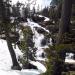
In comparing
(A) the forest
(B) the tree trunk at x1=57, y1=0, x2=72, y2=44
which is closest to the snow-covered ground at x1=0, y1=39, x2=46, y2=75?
(A) the forest

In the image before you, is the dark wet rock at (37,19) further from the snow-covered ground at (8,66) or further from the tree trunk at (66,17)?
the tree trunk at (66,17)

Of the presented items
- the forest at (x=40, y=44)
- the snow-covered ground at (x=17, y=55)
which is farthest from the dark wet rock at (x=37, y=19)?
the forest at (x=40, y=44)

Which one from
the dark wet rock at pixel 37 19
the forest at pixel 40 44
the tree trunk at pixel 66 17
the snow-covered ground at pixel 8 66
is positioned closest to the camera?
the forest at pixel 40 44

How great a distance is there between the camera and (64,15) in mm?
11234

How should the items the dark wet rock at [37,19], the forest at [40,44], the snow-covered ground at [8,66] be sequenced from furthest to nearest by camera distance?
the dark wet rock at [37,19], the snow-covered ground at [8,66], the forest at [40,44]

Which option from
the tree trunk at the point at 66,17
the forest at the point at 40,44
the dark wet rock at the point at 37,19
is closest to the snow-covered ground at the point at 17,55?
the forest at the point at 40,44

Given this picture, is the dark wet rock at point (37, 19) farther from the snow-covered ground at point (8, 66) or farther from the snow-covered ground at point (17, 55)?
the snow-covered ground at point (8, 66)

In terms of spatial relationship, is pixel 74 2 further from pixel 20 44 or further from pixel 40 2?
pixel 40 2

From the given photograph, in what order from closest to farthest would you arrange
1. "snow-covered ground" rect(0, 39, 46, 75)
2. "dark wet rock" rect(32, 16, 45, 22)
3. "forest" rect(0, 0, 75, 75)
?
"forest" rect(0, 0, 75, 75), "snow-covered ground" rect(0, 39, 46, 75), "dark wet rock" rect(32, 16, 45, 22)

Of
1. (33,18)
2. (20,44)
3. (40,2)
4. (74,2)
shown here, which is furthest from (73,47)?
(40,2)

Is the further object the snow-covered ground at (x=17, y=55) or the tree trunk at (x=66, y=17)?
the snow-covered ground at (x=17, y=55)

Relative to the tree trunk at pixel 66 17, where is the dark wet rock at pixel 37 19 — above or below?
below

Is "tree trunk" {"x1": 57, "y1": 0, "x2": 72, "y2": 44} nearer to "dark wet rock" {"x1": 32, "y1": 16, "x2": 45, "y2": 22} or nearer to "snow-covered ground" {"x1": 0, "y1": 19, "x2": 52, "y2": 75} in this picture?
"snow-covered ground" {"x1": 0, "y1": 19, "x2": 52, "y2": 75}

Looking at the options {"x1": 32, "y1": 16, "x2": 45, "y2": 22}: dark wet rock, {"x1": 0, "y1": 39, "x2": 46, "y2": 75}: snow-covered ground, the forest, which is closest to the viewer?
the forest
